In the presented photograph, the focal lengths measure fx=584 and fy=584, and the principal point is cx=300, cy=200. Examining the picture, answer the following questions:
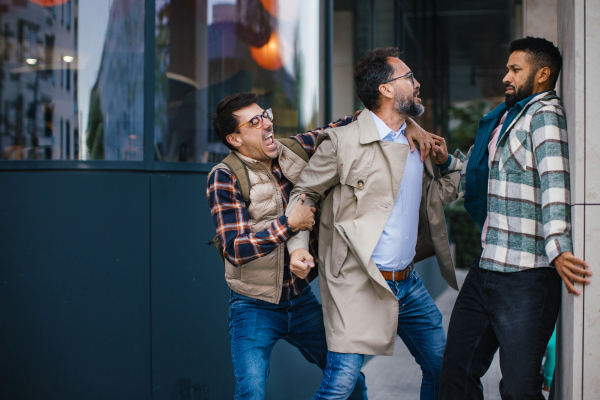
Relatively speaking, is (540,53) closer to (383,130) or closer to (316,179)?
(383,130)

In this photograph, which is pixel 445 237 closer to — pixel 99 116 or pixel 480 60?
pixel 99 116

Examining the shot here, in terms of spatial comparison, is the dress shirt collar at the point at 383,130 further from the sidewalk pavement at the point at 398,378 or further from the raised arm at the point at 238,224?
the sidewalk pavement at the point at 398,378

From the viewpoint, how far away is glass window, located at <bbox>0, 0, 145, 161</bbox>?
11.5 ft

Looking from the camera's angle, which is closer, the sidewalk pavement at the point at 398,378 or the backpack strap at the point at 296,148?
the backpack strap at the point at 296,148

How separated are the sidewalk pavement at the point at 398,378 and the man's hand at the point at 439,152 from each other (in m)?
2.38

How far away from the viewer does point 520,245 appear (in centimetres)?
246

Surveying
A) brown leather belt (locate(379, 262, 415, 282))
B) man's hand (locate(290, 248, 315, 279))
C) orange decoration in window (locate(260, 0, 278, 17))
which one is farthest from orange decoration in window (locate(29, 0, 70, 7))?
brown leather belt (locate(379, 262, 415, 282))

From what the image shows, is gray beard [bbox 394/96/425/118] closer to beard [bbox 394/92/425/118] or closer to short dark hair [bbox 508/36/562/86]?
beard [bbox 394/92/425/118]

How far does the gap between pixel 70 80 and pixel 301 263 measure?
198cm

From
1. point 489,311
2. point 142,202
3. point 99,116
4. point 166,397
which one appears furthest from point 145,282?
point 489,311

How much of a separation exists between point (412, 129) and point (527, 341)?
46.7 inches

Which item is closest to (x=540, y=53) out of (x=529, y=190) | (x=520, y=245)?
(x=529, y=190)

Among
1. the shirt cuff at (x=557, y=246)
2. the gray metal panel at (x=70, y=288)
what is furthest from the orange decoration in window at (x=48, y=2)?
the shirt cuff at (x=557, y=246)

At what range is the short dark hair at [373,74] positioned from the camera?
2.97 m
